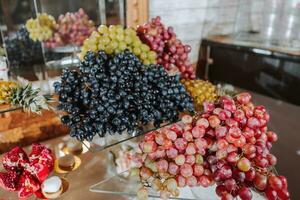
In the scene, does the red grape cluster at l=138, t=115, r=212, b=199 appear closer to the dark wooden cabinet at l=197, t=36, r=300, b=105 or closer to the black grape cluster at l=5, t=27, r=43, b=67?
the black grape cluster at l=5, t=27, r=43, b=67

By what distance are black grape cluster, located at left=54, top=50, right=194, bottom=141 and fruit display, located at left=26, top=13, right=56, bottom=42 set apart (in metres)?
1.14

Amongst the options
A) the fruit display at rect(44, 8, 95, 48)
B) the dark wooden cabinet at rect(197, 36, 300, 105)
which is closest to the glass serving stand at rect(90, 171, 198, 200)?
the fruit display at rect(44, 8, 95, 48)

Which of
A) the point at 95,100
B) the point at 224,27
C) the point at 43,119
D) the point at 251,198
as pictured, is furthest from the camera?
the point at 224,27

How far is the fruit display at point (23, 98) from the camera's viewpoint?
1024mm

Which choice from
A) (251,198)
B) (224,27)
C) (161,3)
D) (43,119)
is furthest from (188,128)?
(224,27)

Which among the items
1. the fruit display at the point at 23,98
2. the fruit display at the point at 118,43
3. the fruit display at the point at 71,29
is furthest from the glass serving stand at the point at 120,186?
the fruit display at the point at 71,29

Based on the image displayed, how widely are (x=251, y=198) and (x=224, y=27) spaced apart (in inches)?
95.7

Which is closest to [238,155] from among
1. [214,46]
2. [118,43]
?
[118,43]

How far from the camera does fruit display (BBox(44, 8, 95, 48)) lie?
79.6 inches

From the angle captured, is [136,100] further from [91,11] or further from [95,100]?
[91,11]

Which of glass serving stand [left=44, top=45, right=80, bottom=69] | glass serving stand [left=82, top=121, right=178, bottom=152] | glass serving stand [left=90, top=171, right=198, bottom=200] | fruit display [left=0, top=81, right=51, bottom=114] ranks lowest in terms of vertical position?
glass serving stand [left=90, top=171, right=198, bottom=200]

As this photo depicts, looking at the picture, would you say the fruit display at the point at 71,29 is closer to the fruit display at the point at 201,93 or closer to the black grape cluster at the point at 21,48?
the black grape cluster at the point at 21,48

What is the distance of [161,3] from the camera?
7.64 feet

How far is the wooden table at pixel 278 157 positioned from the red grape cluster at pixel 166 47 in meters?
0.47
